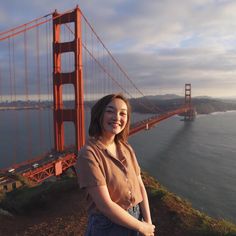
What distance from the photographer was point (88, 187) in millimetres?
1285

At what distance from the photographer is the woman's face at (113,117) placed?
55.8 inches

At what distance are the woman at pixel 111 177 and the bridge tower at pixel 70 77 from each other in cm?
1358

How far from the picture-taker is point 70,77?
1527 centimetres

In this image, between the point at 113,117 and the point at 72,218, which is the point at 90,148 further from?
the point at 72,218

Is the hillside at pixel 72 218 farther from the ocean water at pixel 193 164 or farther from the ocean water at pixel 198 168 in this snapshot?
the ocean water at pixel 193 164

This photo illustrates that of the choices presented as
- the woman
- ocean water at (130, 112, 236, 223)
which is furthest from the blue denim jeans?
ocean water at (130, 112, 236, 223)

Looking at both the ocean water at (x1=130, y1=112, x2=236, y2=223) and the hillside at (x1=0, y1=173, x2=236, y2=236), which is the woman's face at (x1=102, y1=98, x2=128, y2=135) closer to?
the hillside at (x1=0, y1=173, x2=236, y2=236)

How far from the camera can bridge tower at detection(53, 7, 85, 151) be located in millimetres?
14805

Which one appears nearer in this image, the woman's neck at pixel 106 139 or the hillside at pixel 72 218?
the woman's neck at pixel 106 139

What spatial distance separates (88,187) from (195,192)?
14533 mm

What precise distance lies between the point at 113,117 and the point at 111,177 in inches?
10.8

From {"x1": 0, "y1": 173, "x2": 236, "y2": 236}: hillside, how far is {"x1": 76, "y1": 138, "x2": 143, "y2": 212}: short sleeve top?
2546 mm

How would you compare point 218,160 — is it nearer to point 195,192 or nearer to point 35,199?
point 195,192

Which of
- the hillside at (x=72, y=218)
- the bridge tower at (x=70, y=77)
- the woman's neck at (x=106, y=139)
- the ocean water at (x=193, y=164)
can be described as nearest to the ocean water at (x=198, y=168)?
the ocean water at (x=193, y=164)
